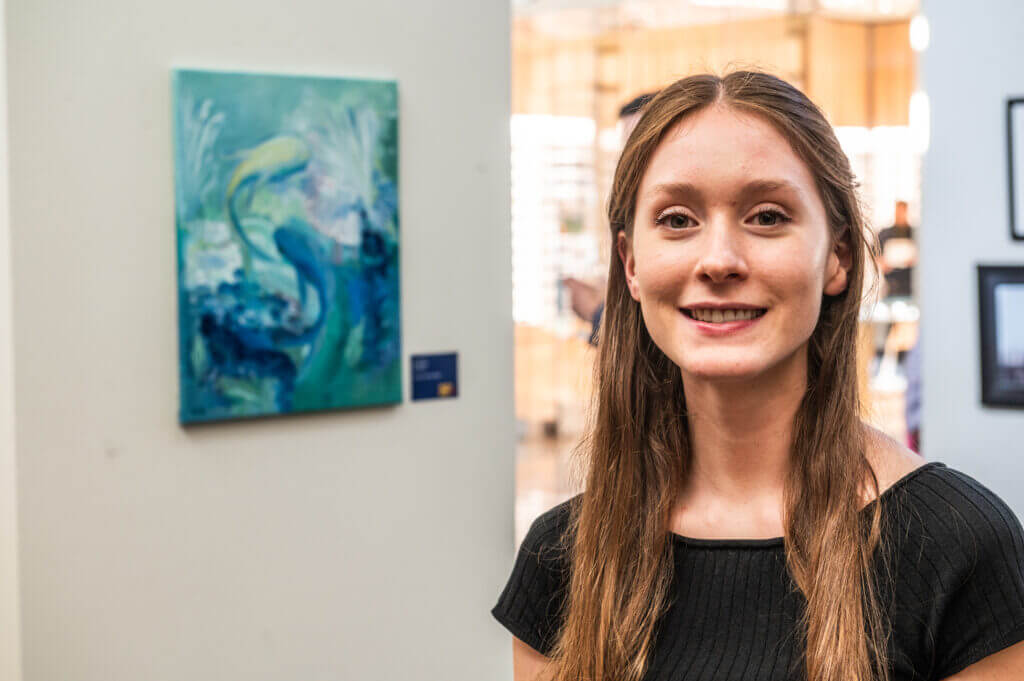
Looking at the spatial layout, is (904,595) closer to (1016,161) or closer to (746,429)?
(746,429)

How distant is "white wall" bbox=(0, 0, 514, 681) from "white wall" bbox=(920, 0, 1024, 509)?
4.61 ft

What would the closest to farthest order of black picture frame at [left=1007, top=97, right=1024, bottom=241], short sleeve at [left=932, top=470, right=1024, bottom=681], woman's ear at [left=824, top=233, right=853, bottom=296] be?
short sleeve at [left=932, top=470, right=1024, bottom=681], woman's ear at [left=824, top=233, right=853, bottom=296], black picture frame at [left=1007, top=97, right=1024, bottom=241]

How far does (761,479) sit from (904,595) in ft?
0.69

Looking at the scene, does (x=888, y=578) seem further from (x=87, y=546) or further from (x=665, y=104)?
(x=87, y=546)

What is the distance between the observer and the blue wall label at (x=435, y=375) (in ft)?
11.2

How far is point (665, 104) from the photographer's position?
1.27 metres

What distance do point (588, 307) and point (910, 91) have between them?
4828 millimetres

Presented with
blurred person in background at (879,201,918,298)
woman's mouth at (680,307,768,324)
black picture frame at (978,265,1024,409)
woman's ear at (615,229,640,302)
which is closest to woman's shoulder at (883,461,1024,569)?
woman's mouth at (680,307,768,324)

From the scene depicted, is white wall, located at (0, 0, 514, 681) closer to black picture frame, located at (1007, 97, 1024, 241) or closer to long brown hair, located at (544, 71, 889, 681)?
black picture frame, located at (1007, 97, 1024, 241)

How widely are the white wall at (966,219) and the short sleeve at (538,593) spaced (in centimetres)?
250

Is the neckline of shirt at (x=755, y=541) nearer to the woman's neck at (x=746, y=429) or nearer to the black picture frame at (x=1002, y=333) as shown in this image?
the woman's neck at (x=746, y=429)

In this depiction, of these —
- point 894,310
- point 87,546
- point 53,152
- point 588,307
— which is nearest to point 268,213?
point 53,152

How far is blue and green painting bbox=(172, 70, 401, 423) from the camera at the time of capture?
2.95m

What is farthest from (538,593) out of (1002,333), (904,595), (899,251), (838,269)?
(899,251)
